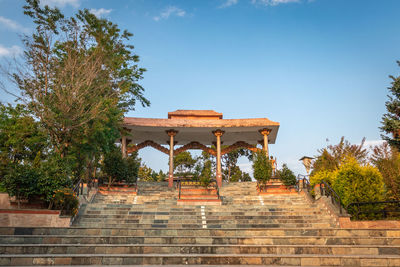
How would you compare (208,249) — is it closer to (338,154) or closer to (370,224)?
(370,224)

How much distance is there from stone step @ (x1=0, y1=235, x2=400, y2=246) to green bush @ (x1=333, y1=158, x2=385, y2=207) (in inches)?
100

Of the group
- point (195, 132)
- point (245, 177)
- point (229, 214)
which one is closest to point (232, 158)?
point (245, 177)

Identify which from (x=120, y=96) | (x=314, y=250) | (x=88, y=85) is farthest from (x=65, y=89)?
(x=314, y=250)

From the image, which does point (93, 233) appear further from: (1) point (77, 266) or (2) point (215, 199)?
(2) point (215, 199)

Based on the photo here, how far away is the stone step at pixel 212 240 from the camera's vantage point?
722 cm

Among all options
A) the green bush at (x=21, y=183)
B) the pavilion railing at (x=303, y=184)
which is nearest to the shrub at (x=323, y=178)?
the pavilion railing at (x=303, y=184)

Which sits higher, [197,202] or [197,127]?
[197,127]

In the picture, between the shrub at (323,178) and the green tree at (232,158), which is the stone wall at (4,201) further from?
the green tree at (232,158)

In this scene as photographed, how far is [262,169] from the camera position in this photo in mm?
16172

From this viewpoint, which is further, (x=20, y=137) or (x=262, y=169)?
(x=262, y=169)

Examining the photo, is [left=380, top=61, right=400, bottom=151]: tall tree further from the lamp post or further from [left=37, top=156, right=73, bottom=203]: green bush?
[left=37, top=156, right=73, bottom=203]: green bush

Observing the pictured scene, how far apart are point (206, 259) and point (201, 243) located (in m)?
1.14

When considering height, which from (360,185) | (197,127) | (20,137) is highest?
(197,127)

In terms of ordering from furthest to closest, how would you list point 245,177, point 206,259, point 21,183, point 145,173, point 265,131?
point 245,177, point 145,173, point 265,131, point 21,183, point 206,259
